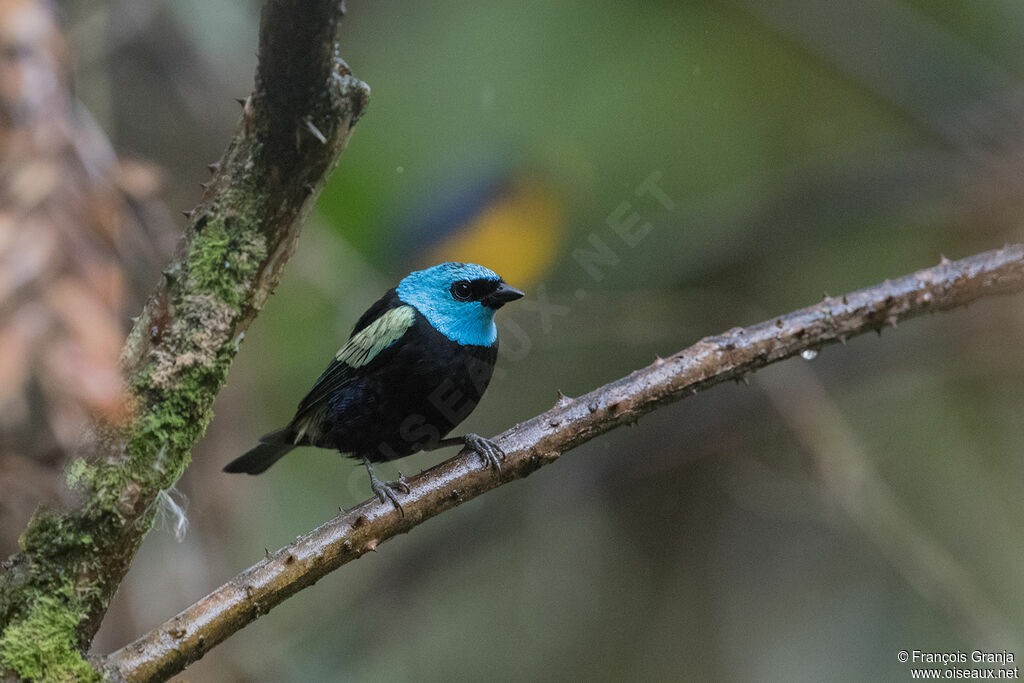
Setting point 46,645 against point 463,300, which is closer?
point 46,645

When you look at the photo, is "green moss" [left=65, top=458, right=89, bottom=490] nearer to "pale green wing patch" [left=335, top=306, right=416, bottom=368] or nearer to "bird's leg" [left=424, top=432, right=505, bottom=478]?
"bird's leg" [left=424, top=432, right=505, bottom=478]

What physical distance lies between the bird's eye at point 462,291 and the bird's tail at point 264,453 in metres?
0.84

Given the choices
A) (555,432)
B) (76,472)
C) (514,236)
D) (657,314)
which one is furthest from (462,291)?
(657,314)

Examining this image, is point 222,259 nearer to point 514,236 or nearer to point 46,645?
point 46,645

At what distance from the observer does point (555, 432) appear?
2635 millimetres

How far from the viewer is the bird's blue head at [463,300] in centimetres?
335

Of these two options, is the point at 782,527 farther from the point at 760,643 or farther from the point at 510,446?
the point at 510,446

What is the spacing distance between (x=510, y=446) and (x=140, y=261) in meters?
1.71

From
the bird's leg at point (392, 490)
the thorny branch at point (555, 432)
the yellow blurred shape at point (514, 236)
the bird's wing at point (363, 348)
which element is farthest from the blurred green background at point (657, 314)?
the bird's leg at point (392, 490)

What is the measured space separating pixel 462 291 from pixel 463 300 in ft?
0.12

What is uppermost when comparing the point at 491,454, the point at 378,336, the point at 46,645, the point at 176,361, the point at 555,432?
the point at 378,336

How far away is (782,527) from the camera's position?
613cm

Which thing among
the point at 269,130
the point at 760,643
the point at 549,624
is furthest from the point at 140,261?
the point at 760,643

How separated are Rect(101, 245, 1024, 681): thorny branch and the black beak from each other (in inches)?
28.9
